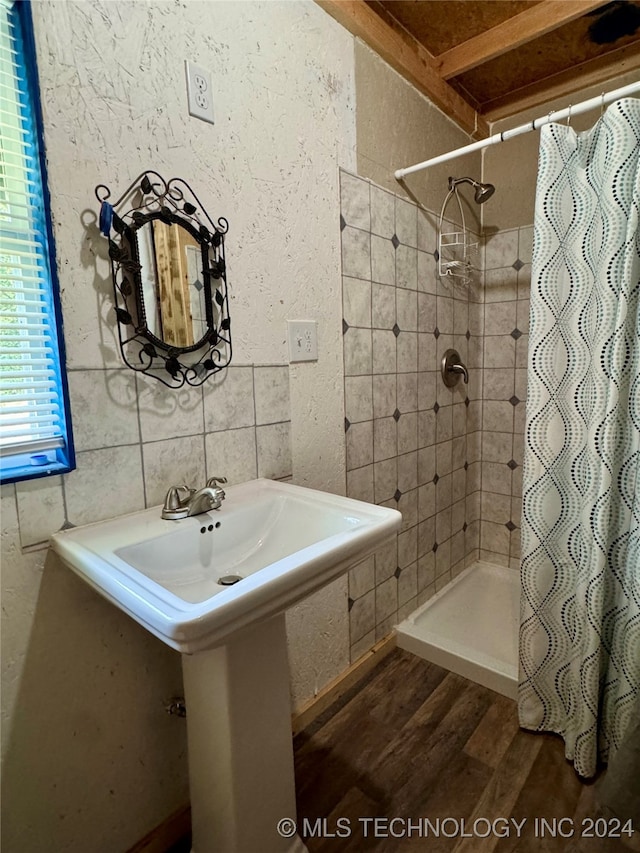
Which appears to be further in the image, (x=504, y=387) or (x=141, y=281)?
(x=504, y=387)

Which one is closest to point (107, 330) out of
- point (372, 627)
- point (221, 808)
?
point (221, 808)

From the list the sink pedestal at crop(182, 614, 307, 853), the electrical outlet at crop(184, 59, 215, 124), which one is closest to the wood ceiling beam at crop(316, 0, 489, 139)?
the electrical outlet at crop(184, 59, 215, 124)

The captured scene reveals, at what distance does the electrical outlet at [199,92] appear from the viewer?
1000 mm

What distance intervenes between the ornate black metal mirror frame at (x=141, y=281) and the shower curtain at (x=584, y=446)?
89cm

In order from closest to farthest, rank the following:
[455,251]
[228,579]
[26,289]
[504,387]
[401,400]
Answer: [26,289]
[228,579]
[401,400]
[455,251]
[504,387]

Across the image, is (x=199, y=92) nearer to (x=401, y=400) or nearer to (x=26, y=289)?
(x=26, y=289)

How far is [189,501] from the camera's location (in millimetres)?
968

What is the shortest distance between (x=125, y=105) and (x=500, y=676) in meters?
1.92

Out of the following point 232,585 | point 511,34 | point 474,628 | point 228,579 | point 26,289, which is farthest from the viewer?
point 474,628

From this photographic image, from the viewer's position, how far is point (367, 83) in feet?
4.82

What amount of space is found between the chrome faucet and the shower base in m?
1.14

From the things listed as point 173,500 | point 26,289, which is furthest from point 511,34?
point 173,500

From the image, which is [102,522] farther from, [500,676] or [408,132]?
[408,132]

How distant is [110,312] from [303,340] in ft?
1.79
